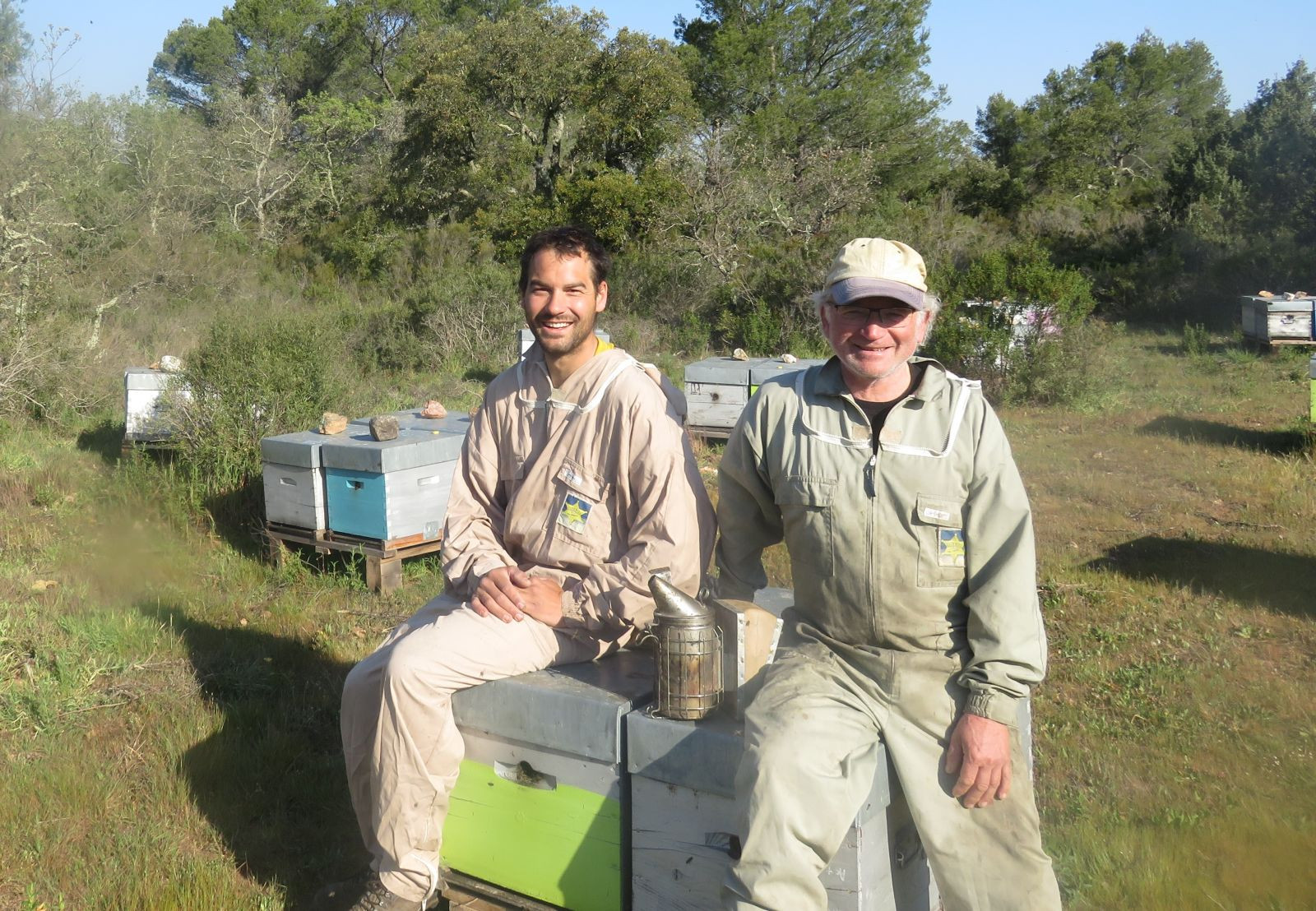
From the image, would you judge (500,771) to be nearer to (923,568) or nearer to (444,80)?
(923,568)

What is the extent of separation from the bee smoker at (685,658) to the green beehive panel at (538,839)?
10.6 inches

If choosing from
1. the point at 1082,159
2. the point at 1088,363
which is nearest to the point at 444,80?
the point at 1088,363

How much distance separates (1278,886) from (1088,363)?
31.0 feet

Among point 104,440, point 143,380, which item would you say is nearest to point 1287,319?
point 143,380

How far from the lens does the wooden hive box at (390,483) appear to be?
5.28 m

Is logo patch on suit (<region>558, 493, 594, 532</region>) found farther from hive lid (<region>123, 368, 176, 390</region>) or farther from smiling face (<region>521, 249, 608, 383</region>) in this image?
hive lid (<region>123, 368, 176, 390</region>)

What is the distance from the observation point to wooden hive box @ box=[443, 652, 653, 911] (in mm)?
2404

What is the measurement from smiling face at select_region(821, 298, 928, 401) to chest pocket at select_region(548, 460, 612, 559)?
77 centimetres

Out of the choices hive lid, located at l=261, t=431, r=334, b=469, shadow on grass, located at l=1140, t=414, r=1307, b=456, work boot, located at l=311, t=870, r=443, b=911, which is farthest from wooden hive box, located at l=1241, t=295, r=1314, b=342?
work boot, located at l=311, t=870, r=443, b=911

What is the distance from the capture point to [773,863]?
198 cm

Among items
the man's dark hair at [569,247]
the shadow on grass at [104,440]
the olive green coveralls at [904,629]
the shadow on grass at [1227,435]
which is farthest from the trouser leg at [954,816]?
the shadow on grass at [104,440]

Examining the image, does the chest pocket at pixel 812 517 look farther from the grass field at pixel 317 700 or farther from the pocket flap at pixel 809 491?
the grass field at pixel 317 700

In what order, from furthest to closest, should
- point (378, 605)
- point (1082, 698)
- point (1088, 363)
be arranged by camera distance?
point (1088, 363) < point (378, 605) < point (1082, 698)

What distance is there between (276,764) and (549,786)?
1.48 m
